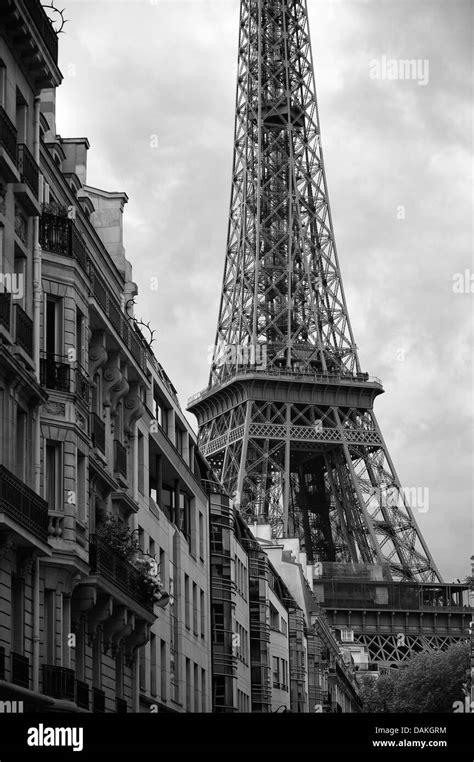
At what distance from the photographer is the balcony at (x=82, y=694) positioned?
126ft

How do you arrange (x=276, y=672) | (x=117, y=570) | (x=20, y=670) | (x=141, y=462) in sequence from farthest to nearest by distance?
(x=276, y=672) → (x=141, y=462) → (x=117, y=570) → (x=20, y=670)

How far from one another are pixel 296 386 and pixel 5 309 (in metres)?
110

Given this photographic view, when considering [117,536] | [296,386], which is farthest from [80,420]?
[296,386]

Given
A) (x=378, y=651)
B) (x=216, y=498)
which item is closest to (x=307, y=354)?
(x=378, y=651)

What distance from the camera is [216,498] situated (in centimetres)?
6806

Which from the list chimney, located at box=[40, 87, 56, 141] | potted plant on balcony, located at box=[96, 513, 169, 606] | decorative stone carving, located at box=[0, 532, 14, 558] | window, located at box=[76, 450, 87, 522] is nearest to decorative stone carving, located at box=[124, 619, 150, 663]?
potted plant on balcony, located at box=[96, 513, 169, 606]

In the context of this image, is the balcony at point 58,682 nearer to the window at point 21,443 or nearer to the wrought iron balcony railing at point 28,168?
the window at point 21,443

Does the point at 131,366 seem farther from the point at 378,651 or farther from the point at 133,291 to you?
the point at 378,651

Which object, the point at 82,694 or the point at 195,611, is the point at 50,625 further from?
the point at 195,611

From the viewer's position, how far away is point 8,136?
3444cm

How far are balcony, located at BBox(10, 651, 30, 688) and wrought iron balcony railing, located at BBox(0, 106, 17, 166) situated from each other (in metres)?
10.3

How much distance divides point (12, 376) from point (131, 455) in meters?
16.7

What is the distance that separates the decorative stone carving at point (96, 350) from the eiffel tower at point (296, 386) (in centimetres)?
8664

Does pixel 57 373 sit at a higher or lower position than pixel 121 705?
higher
